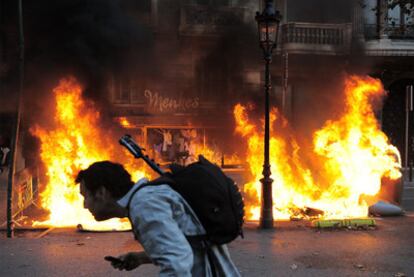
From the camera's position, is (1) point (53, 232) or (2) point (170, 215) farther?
(1) point (53, 232)

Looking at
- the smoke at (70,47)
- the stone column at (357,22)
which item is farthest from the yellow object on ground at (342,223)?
the stone column at (357,22)

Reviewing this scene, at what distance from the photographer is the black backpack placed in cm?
185

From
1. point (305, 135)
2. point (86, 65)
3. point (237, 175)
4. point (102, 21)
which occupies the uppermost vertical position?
point (102, 21)

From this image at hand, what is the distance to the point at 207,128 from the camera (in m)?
17.3

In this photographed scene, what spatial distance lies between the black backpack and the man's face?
0.21m

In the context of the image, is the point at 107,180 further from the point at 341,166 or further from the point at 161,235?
the point at 341,166

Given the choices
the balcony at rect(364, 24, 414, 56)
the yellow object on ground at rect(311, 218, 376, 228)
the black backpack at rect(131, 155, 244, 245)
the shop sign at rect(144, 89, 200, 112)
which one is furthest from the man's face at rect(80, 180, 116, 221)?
the balcony at rect(364, 24, 414, 56)

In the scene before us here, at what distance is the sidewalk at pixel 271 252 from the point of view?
5551mm

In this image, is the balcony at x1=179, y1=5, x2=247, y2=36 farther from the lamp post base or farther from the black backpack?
the black backpack

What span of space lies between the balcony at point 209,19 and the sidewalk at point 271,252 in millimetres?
9752

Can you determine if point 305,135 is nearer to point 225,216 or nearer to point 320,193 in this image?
point 320,193

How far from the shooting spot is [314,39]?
17.4m

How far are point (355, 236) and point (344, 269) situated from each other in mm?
1763

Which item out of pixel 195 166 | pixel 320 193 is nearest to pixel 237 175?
pixel 320 193
